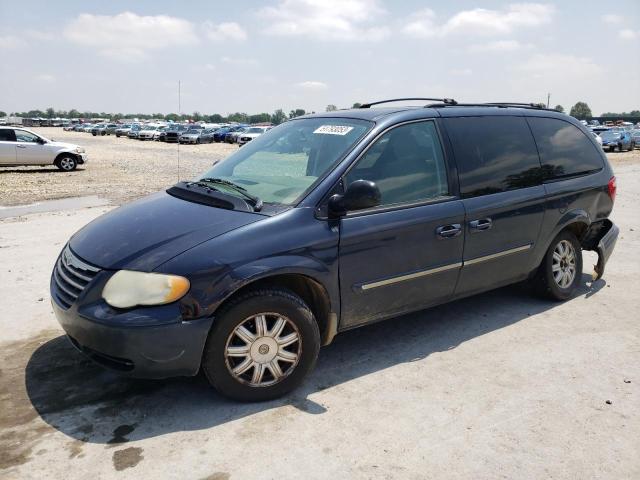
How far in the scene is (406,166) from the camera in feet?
13.4

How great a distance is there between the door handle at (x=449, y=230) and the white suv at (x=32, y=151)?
18.8m

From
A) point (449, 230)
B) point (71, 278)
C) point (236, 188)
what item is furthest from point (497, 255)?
point (71, 278)

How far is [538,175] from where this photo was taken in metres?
4.90

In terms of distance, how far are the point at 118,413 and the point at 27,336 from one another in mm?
1618

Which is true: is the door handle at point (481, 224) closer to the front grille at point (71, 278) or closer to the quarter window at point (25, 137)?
the front grille at point (71, 278)

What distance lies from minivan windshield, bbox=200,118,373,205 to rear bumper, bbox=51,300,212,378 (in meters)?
1.09

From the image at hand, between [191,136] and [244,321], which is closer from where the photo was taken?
[244,321]

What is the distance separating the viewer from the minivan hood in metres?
3.23

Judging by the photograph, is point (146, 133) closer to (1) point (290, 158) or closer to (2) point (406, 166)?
(1) point (290, 158)

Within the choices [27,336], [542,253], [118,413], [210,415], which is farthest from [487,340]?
[27,336]

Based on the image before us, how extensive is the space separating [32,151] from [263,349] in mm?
18919

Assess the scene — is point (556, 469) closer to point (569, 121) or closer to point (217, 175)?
point (217, 175)

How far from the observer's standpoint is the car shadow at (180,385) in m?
3.20

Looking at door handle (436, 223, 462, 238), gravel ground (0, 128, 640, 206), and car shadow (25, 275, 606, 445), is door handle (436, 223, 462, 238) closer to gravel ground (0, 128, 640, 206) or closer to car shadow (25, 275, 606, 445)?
car shadow (25, 275, 606, 445)
